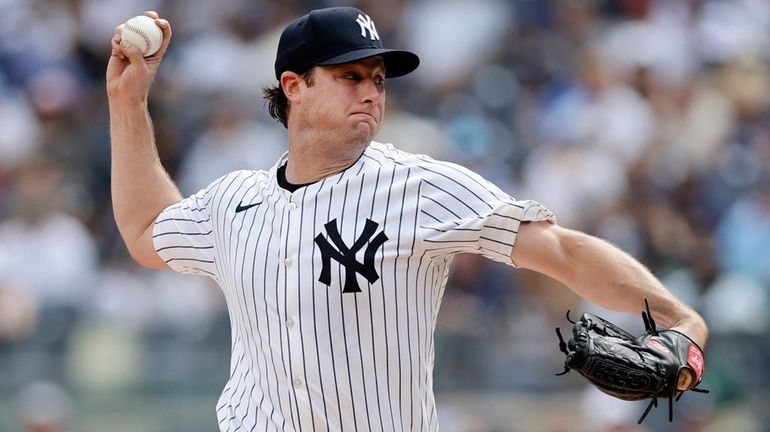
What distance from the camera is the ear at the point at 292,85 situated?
157 inches

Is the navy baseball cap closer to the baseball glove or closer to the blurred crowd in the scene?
the baseball glove

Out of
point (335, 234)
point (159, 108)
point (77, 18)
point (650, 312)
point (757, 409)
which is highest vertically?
point (77, 18)

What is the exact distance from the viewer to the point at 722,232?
846 centimetres

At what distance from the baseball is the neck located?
67cm

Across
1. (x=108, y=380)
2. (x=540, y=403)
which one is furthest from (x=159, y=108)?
(x=540, y=403)

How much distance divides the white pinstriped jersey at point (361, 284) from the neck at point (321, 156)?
0.13 ft

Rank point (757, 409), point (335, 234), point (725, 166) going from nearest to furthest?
point (335, 234) → point (757, 409) → point (725, 166)

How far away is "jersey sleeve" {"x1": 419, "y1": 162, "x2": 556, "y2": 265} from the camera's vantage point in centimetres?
359

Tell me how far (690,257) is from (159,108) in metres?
4.19

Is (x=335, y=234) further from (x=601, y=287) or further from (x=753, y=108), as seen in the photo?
(x=753, y=108)

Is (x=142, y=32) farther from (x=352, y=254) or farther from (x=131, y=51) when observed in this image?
(x=352, y=254)

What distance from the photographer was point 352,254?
3.69 m

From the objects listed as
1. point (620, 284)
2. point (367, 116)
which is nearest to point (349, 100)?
point (367, 116)

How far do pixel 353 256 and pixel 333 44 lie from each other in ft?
2.07
